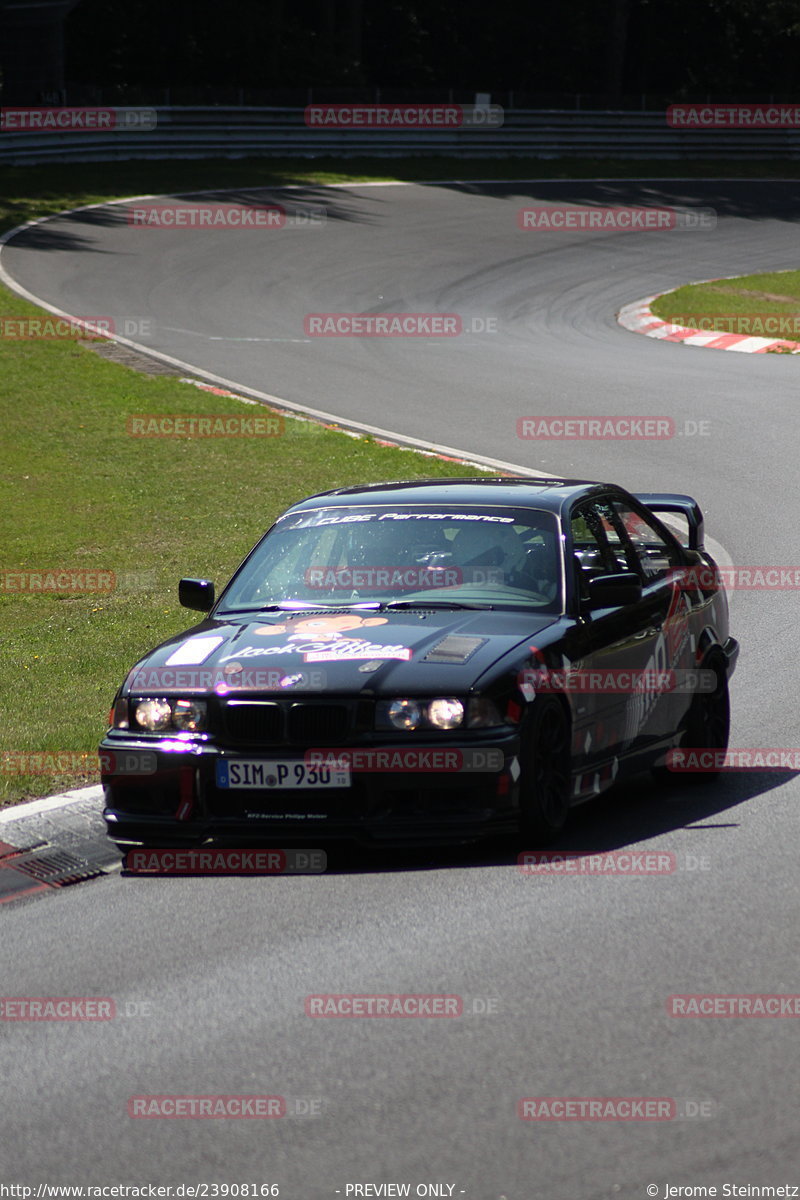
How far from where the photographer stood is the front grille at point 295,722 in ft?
21.8

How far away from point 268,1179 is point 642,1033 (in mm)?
1343

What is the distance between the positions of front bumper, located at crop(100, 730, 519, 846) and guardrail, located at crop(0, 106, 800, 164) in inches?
1422

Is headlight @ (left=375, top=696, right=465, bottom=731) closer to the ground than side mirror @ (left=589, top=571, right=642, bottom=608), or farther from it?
closer to the ground

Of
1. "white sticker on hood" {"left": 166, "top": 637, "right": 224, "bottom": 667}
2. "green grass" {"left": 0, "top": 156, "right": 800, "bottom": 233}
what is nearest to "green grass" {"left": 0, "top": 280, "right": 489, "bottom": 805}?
"white sticker on hood" {"left": 166, "top": 637, "right": 224, "bottom": 667}

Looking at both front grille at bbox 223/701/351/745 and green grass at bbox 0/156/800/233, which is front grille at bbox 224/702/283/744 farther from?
green grass at bbox 0/156/800/233

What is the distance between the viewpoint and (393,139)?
46.1 metres

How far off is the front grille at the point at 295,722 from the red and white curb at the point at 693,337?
19337mm

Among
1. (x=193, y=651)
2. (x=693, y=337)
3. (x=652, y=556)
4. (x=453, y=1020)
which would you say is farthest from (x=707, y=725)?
(x=693, y=337)

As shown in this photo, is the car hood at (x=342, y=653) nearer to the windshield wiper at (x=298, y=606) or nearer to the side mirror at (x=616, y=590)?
the windshield wiper at (x=298, y=606)

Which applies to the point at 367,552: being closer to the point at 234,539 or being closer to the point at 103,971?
the point at 103,971

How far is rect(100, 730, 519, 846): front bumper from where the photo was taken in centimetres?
658

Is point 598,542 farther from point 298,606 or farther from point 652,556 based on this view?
point 298,606

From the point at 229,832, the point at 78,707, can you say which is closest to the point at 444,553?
the point at 229,832

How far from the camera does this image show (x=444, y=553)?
25.5ft
